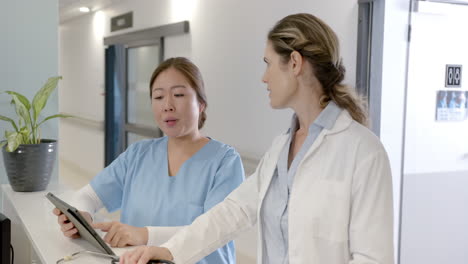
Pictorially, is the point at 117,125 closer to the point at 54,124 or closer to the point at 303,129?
the point at 54,124

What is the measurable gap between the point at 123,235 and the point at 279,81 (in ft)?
2.33

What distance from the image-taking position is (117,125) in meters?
7.87

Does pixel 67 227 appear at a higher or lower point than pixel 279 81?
lower

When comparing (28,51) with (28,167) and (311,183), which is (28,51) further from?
(311,183)

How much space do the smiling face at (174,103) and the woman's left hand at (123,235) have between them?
1.41 ft

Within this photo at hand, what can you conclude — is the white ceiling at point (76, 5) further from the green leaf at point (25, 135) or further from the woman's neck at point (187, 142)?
the woman's neck at point (187, 142)

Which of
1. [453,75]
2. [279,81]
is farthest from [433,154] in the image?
[279,81]

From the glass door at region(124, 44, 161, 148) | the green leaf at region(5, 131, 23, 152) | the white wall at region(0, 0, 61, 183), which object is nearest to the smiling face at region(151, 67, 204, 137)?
the green leaf at region(5, 131, 23, 152)

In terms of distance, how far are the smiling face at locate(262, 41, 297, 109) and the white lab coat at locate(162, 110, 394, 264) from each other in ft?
0.48

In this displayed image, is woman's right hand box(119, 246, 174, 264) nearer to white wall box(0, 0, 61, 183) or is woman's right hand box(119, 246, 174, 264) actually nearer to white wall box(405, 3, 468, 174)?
white wall box(0, 0, 61, 183)

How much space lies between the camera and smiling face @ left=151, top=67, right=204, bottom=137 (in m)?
1.95

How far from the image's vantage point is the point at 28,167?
2615 millimetres

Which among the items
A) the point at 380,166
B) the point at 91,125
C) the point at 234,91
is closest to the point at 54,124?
the point at 234,91

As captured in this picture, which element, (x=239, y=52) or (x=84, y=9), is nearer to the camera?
(x=239, y=52)
